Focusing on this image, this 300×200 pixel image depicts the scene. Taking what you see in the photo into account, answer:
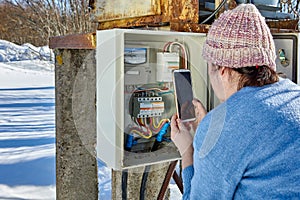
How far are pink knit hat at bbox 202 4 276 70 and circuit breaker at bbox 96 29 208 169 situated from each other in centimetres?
41

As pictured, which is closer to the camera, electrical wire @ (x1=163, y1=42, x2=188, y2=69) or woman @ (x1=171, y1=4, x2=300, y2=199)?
woman @ (x1=171, y1=4, x2=300, y2=199)


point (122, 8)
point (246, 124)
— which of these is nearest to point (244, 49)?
point (246, 124)

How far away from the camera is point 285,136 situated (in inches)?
32.9

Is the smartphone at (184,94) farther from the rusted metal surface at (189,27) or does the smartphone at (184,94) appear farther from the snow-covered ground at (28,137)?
the snow-covered ground at (28,137)

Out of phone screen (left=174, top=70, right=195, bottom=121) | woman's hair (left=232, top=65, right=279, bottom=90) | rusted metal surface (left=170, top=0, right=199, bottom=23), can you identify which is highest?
rusted metal surface (left=170, top=0, right=199, bottom=23)

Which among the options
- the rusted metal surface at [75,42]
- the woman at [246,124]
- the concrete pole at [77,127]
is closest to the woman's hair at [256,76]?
the woman at [246,124]

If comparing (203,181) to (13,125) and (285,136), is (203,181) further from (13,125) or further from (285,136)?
(13,125)

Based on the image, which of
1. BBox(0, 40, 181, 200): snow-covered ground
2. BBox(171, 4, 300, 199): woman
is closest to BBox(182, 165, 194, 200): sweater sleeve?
BBox(171, 4, 300, 199): woman

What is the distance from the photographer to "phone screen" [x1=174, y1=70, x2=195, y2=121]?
4.79 feet

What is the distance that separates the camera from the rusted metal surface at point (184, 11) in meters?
1.45

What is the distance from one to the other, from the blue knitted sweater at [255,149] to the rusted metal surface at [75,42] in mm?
745

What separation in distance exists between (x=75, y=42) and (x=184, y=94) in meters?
0.49

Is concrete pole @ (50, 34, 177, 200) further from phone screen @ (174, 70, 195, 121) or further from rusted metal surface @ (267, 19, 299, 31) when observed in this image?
rusted metal surface @ (267, 19, 299, 31)

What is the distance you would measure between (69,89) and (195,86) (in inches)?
23.0
